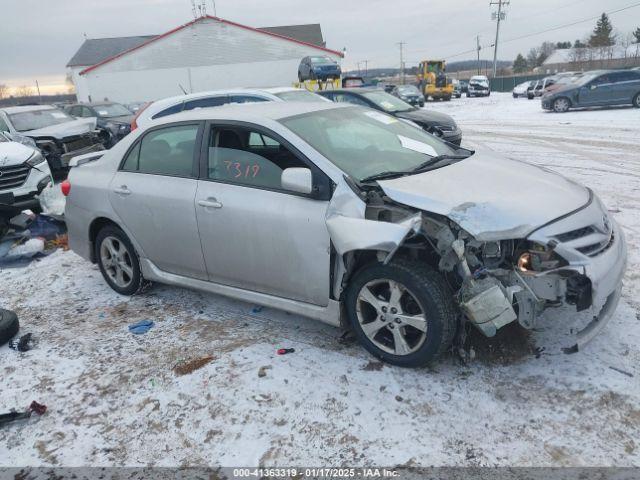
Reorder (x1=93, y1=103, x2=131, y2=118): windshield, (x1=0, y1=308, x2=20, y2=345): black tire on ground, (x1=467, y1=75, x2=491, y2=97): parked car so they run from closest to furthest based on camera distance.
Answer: (x1=0, y1=308, x2=20, y2=345): black tire on ground → (x1=93, y1=103, x2=131, y2=118): windshield → (x1=467, y1=75, x2=491, y2=97): parked car

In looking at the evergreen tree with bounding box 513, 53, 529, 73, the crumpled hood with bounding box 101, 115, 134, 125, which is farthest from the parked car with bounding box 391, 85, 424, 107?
the evergreen tree with bounding box 513, 53, 529, 73

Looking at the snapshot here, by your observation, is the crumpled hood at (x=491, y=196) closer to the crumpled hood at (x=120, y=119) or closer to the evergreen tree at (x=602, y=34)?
the crumpled hood at (x=120, y=119)

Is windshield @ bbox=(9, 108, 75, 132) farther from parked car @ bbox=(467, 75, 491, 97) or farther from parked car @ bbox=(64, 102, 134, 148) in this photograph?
parked car @ bbox=(467, 75, 491, 97)

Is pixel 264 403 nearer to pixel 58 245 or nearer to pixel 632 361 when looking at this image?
pixel 632 361

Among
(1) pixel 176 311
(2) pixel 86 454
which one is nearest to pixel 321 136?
(1) pixel 176 311

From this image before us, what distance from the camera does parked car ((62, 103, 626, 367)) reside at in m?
2.89

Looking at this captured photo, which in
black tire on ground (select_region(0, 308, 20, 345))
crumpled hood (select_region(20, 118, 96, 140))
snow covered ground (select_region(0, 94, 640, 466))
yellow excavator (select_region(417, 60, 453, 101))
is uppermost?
yellow excavator (select_region(417, 60, 453, 101))

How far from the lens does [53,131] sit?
1105 cm

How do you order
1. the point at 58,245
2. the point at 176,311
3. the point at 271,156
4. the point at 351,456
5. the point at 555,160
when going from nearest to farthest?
the point at 351,456
the point at 271,156
the point at 176,311
the point at 58,245
the point at 555,160

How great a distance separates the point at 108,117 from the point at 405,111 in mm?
10009

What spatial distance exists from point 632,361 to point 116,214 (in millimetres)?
4147

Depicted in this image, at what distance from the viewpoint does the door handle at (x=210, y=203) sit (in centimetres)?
371

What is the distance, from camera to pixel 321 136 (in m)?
3.64

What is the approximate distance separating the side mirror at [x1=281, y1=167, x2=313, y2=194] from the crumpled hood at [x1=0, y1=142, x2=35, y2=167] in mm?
5749
